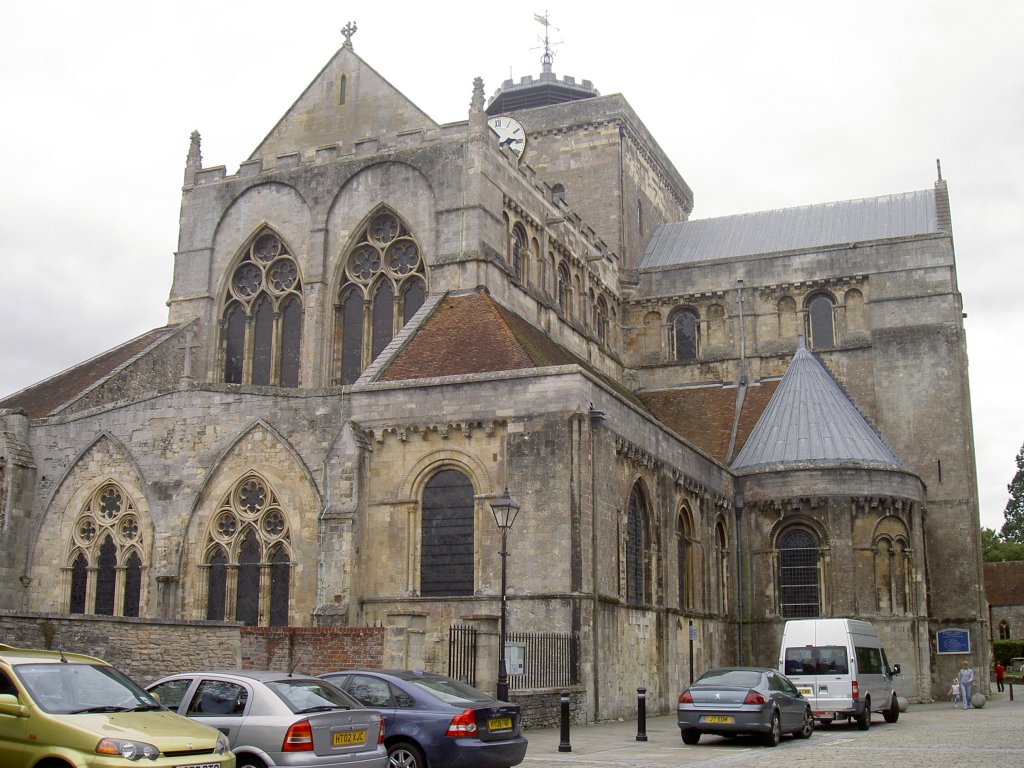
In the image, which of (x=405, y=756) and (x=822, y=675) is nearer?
(x=405, y=756)

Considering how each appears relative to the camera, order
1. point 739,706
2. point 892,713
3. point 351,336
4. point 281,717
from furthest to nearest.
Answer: point 351,336
point 892,713
point 739,706
point 281,717

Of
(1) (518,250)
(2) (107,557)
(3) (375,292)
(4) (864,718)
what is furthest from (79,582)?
(4) (864,718)

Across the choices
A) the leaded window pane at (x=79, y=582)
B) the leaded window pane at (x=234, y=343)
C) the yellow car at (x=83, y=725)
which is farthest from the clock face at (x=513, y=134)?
the yellow car at (x=83, y=725)

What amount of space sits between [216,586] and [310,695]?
15990mm

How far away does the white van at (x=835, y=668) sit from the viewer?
79.3 ft

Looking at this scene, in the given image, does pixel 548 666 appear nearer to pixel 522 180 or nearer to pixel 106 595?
pixel 106 595

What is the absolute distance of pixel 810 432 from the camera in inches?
1458

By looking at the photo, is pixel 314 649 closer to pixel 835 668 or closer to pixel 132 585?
pixel 132 585

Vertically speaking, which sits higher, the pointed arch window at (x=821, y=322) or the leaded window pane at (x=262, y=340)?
the pointed arch window at (x=821, y=322)

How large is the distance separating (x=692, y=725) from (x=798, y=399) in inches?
805

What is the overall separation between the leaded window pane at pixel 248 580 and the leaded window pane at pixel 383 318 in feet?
26.1

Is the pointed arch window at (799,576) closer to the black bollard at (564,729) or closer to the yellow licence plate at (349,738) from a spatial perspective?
the black bollard at (564,729)

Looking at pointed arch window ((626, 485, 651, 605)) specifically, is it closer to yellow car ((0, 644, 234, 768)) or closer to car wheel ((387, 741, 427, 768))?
car wheel ((387, 741, 427, 768))

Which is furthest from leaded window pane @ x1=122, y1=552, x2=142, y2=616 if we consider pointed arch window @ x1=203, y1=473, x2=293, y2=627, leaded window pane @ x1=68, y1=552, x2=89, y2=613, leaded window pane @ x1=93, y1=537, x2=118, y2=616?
pointed arch window @ x1=203, y1=473, x2=293, y2=627
